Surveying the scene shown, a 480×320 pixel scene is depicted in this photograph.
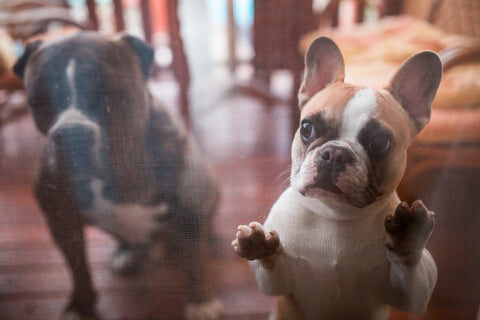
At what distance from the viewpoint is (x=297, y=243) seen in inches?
21.6

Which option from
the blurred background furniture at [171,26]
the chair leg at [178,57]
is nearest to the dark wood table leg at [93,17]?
the blurred background furniture at [171,26]

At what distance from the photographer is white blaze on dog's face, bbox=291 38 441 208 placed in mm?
461

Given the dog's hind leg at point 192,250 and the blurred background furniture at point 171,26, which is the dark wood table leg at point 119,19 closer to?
the blurred background furniture at point 171,26

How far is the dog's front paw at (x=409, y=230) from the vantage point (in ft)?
1.59

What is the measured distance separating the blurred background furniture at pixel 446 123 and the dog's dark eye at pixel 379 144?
2.8 inches

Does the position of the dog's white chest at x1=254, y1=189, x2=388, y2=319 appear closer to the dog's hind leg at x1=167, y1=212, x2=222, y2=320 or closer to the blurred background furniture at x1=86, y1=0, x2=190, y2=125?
the dog's hind leg at x1=167, y1=212, x2=222, y2=320

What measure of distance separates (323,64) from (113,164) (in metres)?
0.39

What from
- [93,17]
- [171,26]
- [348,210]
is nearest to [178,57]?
[171,26]

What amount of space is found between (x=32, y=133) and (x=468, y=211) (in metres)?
0.73

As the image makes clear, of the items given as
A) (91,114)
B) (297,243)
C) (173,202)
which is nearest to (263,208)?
(297,243)

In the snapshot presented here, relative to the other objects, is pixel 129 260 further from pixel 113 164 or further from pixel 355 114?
pixel 355 114

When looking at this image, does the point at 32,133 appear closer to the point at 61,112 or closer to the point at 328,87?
the point at 61,112

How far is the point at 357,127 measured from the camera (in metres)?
0.46

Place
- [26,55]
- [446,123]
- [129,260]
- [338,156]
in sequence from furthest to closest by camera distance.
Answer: [129,260] → [26,55] → [446,123] → [338,156]
